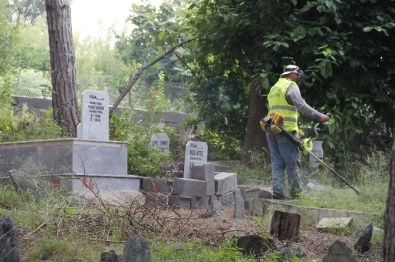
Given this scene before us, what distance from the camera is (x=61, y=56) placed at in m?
14.9

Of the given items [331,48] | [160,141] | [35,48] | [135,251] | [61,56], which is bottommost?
[135,251]

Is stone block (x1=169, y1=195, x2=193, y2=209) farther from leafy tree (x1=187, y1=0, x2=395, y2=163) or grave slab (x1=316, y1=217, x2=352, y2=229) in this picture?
grave slab (x1=316, y1=217, x2=352, y2=229)

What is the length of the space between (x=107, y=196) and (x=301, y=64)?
438 centimetres

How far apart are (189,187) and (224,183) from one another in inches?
39.8

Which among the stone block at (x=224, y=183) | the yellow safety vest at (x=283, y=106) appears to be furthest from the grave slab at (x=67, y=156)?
the yellow safety vest at (x=283, y=106)

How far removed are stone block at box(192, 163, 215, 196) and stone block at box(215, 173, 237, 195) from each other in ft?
0.59

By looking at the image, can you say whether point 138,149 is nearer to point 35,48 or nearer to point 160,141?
point 160,141

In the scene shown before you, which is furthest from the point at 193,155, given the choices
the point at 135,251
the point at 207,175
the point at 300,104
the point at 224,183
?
the point at 135,251

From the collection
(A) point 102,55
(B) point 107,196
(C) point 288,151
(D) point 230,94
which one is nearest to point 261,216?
(C) point 288,151

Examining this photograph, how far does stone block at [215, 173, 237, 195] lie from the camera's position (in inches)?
511

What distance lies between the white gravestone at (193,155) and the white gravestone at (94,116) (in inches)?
61.0

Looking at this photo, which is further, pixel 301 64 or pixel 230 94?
pixel 230 94

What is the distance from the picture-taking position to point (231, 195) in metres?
13.6

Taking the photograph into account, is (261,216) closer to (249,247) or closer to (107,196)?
(107,196)
